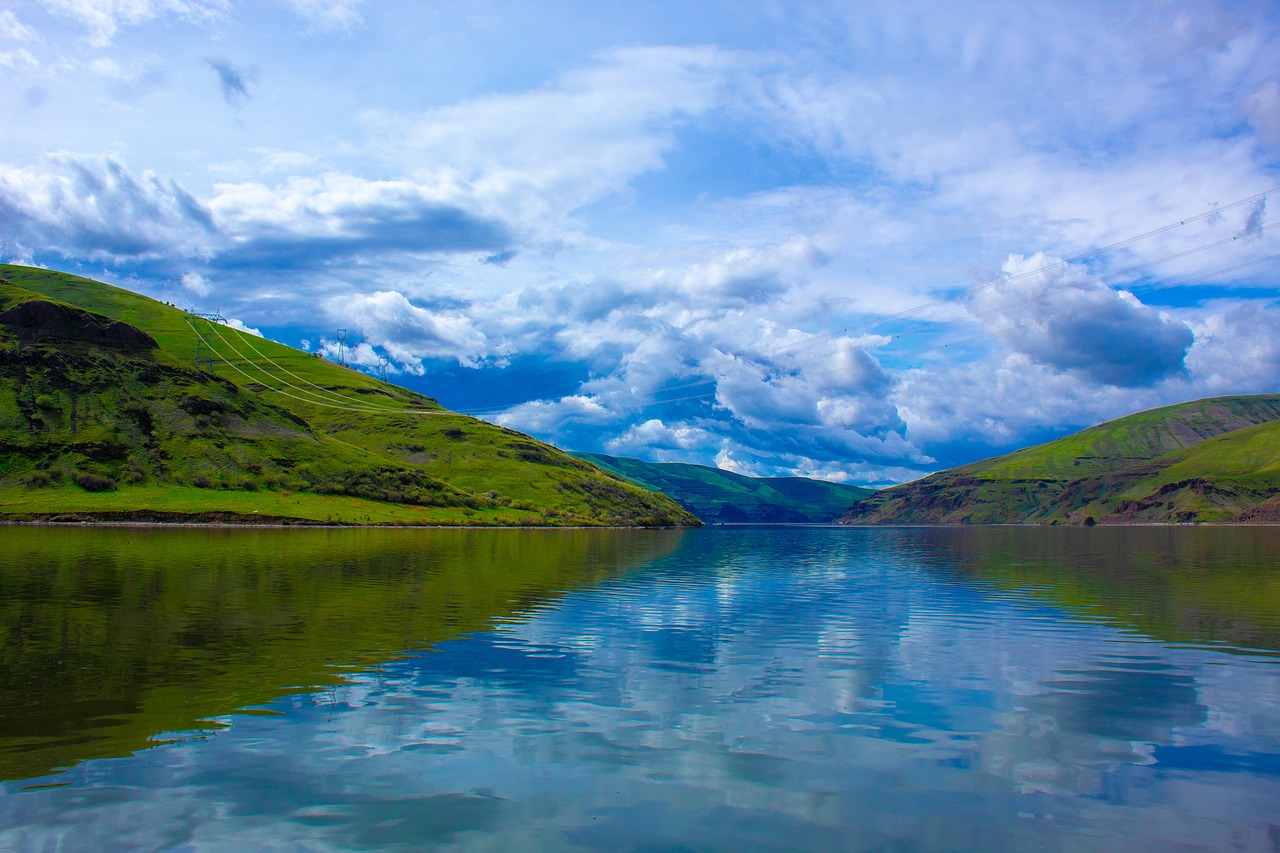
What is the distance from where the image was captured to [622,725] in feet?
75.6

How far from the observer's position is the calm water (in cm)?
1560

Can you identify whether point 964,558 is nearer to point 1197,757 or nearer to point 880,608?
point 880,608

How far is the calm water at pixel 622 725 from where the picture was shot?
51.2 feet

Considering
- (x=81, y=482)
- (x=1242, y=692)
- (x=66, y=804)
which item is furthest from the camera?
(x=81, y=482)

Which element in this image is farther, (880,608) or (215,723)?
(880,608)

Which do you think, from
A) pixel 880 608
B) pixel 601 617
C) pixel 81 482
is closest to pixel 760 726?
pixel 601 617

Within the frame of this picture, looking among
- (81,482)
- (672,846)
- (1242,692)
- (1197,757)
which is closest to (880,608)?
(1242,692)

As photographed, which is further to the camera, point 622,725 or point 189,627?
point 189,627

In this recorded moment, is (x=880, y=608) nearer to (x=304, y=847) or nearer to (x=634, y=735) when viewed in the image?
(x=634, y=735)

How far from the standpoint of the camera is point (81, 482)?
620ft

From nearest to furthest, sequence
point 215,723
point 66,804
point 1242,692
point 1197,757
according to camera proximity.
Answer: point 66,804
point 1197,757
point 215,723
point 1242,692

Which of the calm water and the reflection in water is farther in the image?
the reflection in water

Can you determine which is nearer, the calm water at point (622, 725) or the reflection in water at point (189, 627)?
the calm water at point (622, 725)

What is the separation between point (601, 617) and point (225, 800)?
30.9 m
